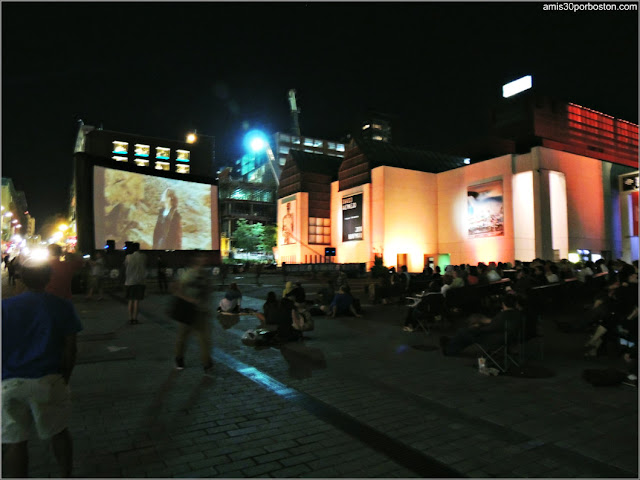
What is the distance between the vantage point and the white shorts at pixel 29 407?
2.56 metres

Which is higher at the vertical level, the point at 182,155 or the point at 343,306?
the point at 182,155

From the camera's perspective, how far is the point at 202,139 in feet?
246

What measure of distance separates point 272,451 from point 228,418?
926 mm

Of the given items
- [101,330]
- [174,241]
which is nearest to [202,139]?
[174,241]

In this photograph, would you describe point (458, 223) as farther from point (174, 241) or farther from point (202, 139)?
point (202, 139)

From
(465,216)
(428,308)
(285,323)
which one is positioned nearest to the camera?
(285,323)

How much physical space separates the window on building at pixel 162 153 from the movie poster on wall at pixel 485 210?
167ft

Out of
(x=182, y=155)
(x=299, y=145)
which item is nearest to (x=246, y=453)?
(x=182, y=155)

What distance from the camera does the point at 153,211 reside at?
30.9 meters

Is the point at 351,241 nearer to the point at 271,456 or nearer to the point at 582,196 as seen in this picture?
the point at 582,196

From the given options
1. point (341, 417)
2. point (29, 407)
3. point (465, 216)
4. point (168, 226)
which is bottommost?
point (341, 417)

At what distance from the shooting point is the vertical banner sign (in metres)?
45.2

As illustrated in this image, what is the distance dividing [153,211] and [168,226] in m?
1.47

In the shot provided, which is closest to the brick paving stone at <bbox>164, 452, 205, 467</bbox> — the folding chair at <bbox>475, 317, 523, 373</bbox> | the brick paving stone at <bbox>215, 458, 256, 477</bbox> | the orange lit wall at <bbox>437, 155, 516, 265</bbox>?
the brick paving stone at <bbox>215, 458, 256, 477</bbox>
